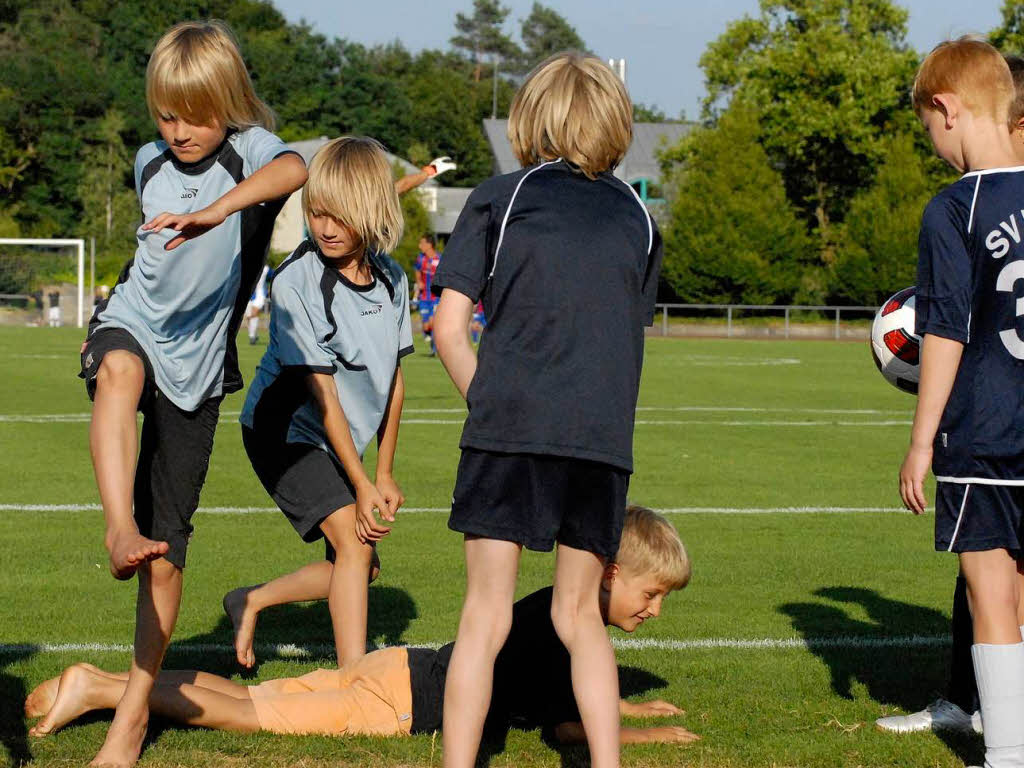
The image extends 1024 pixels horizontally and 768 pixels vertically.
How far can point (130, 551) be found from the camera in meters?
3.70

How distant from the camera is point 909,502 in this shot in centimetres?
405

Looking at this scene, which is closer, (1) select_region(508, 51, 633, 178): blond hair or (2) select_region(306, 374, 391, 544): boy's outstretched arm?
(1) select_region(508, 51, 633, 178): blond hair

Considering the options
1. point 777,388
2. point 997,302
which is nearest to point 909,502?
point 997,302

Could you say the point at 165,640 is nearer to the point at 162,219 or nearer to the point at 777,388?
the point at 162,219

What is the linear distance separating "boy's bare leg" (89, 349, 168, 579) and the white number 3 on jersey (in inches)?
92.1

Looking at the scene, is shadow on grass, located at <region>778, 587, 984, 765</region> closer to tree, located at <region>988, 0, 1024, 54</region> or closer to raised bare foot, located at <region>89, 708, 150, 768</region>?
raised bare foot, located at <region>89, 708, 150, 768</region>

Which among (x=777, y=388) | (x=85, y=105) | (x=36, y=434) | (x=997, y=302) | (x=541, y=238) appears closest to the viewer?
(x=541, y=238)

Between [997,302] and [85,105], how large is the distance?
77.3m

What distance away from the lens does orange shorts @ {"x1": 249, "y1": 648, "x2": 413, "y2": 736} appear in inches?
178

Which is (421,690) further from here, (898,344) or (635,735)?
(898,344)

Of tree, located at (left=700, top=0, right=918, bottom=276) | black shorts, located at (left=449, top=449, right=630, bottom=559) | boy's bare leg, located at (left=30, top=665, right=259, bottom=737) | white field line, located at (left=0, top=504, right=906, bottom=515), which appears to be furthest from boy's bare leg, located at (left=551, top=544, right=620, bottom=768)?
tree, located at (left=700, top=0, right=918, bottom=276)

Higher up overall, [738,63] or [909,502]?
[738,63]

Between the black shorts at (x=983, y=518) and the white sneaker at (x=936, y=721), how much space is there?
2.72 ft

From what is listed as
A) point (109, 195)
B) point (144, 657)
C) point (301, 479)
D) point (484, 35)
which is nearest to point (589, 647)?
point (144, 657)
